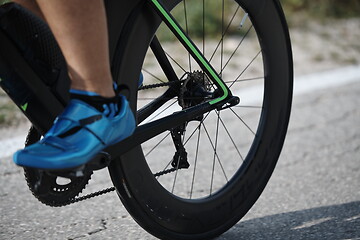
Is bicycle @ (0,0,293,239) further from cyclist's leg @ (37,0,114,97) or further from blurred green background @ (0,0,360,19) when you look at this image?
blurred green background @ (0,0,360,19)

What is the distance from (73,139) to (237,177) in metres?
0.81

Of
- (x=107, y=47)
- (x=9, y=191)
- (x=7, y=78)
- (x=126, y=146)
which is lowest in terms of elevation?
(x=9, y=191)

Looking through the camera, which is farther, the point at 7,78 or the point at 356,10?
the point at 356,10

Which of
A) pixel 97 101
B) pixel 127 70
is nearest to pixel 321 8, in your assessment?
pixel 127 70

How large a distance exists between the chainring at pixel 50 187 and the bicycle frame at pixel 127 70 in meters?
0.13

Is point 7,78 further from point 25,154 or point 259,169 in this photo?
point 259,169

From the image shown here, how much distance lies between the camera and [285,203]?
2732 mm

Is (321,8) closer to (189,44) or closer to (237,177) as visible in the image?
(237,177)

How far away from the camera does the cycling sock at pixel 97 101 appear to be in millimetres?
1725

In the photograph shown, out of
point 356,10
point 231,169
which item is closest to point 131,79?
point 231,169

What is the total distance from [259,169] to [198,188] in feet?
1.96

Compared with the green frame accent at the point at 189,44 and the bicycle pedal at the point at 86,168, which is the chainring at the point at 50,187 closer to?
the bicycle pedal at the point at 86,168

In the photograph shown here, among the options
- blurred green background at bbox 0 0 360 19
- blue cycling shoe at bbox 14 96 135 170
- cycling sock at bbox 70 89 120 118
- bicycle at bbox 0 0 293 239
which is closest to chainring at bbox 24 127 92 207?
bicycle at bbox 0 0 293 239

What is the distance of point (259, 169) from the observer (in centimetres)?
236
